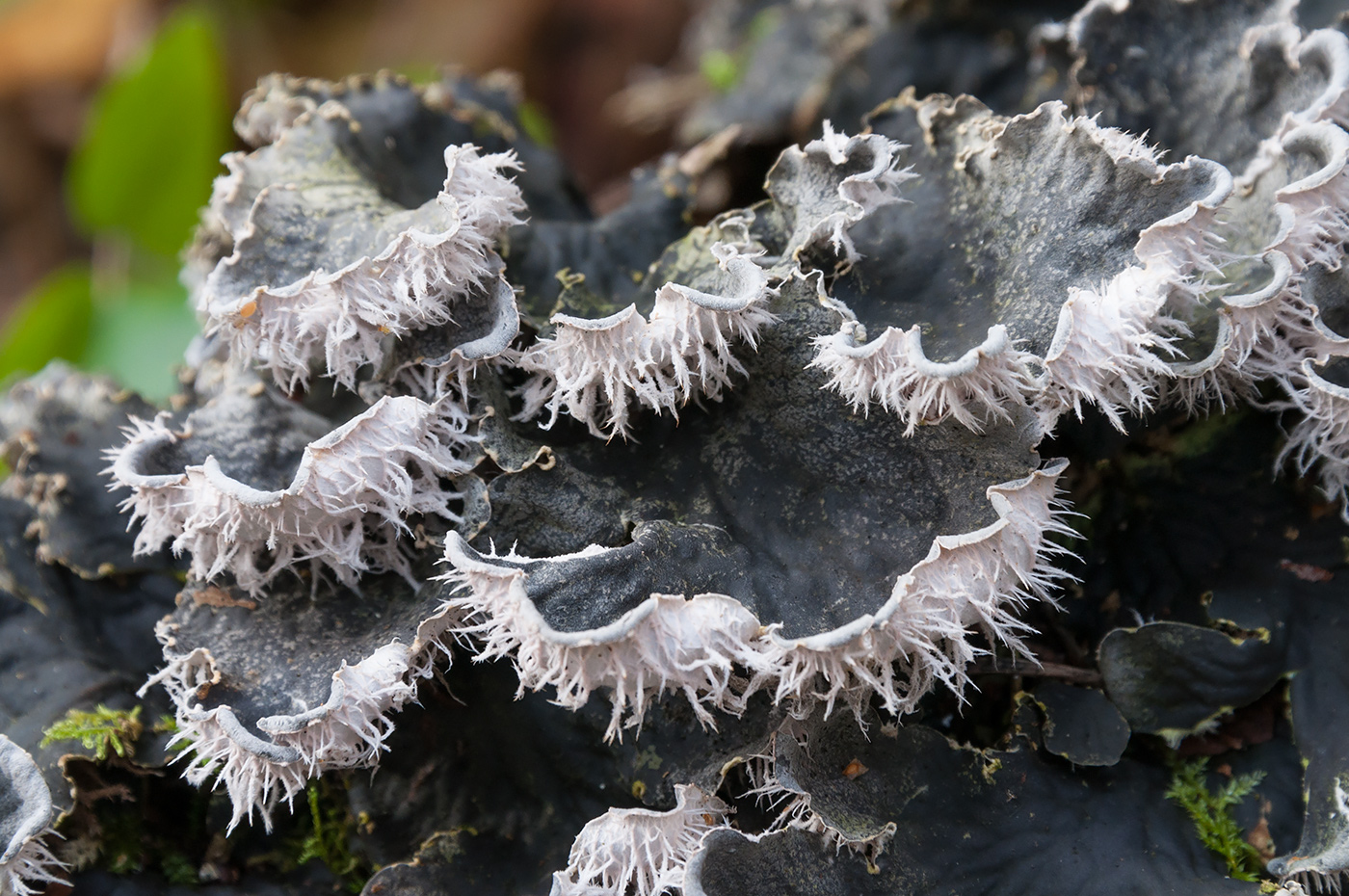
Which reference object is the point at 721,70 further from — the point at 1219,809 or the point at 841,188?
the point at 1219,809

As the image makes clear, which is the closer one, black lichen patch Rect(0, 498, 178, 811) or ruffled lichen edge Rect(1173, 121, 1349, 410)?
ruffled lichen edge Rect(1173, 121, 1349, 410)

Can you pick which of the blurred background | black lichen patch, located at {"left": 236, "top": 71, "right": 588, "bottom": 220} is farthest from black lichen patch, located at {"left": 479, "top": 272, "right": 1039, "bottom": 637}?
the blurred background

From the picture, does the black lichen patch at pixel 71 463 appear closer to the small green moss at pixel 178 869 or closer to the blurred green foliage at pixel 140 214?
the small green moss at pixel 178 869

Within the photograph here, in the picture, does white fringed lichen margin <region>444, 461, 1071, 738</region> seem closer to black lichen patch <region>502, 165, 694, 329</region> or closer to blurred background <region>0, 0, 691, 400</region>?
black lichen patch <region>502, 165, 694, 329</region>

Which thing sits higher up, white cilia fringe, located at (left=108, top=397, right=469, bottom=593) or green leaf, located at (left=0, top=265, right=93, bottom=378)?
white cilia fringe, located at (left=108, top=397, right=469, bottom=593)

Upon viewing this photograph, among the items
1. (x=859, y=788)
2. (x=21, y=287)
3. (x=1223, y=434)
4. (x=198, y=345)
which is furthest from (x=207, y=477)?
(x=21, y=287)
